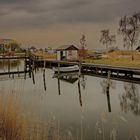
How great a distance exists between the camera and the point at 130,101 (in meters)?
23.3

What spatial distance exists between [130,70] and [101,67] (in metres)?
6.77

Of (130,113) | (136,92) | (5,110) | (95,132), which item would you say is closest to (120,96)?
(136,92)

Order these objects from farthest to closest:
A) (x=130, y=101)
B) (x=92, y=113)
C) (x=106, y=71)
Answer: (x=106, y=71), (x=130, y=101), (x=92, y=113)

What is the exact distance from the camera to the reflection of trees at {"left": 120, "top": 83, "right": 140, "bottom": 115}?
64.5ft

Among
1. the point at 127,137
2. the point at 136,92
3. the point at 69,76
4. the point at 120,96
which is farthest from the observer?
the point at 69,76

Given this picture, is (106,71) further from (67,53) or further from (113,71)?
(67,53)

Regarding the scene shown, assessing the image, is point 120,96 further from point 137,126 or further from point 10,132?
point 10,132

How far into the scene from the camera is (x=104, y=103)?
2194 centimetres

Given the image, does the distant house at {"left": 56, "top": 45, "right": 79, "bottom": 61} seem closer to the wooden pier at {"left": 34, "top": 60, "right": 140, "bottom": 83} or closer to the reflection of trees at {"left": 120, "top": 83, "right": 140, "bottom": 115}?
the wooden pier at {"left": 34, "top": 60, "right": 140, "bottom": 83}

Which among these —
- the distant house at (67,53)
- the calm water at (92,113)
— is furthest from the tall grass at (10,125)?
the distant house at (67,53)

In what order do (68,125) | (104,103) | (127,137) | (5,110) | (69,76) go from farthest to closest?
1. (69,76)
2. (104,103)
3. (68,125)
4. (127,137)
5. (5,110)

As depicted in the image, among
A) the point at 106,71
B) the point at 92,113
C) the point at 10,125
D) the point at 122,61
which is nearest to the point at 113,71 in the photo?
the point at 106,71

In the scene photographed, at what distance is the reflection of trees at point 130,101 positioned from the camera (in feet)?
64.5

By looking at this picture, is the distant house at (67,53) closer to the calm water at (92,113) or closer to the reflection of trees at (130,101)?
the reflection of trees at (130,101)
